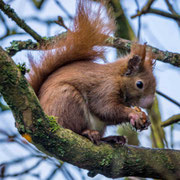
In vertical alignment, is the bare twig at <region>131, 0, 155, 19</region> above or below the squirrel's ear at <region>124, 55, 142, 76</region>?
above

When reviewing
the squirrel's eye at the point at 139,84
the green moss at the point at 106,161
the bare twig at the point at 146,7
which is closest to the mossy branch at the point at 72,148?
the green moss at the point at 106,161

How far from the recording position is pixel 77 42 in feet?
10.6

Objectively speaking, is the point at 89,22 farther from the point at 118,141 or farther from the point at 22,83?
the point at 22,83

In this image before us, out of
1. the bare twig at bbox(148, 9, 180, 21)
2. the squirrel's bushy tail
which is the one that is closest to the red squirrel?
the squirrel's bushy tail

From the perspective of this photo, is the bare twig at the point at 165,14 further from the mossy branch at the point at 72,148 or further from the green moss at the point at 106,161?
the green moss at the point at 106,161

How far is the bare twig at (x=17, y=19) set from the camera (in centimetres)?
299

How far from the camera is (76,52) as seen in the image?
3283 millimetres

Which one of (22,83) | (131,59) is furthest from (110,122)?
(22,83)

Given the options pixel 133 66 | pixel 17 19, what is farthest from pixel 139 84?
pixel 17 19

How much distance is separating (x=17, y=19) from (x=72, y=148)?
4.94 feet

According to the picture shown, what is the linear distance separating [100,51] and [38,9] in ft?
3.74

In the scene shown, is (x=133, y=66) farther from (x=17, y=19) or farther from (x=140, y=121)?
(x=17, y=19)

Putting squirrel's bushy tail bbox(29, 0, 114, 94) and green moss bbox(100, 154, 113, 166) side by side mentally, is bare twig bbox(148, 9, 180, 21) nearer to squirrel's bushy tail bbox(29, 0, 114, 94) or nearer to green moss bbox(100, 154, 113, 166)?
squirrel's bushy tail bbox(29, 0, 114, 94)

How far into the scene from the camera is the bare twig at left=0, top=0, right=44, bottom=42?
118 inches
